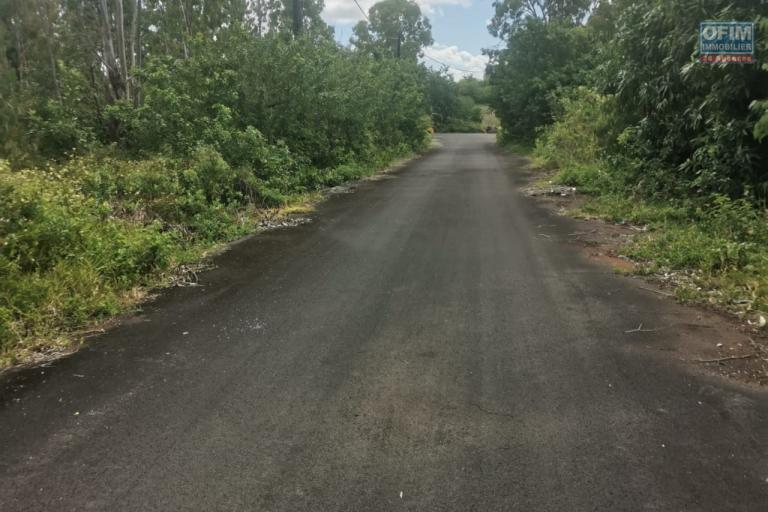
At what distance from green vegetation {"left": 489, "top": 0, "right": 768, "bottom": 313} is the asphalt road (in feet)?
3.78

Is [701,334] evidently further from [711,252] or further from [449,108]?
[449,108]

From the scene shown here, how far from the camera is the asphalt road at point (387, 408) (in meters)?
2.86

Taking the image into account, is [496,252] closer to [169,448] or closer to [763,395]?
[763,395]

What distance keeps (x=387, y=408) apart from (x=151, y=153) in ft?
29.8

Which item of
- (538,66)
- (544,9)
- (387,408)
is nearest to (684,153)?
(387,408)

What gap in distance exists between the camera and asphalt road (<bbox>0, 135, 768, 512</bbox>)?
9.38 ft

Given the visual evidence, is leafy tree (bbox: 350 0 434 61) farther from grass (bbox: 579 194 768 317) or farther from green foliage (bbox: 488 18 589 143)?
grass (bbox: 579 194 768 317)

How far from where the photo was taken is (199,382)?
4066mm

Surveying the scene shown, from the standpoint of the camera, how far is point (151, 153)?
35.9ft

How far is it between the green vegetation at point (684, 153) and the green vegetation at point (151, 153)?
19.5ft

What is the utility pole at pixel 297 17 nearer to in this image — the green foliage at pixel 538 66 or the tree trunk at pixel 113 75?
the tree trunk at pixel 113 75

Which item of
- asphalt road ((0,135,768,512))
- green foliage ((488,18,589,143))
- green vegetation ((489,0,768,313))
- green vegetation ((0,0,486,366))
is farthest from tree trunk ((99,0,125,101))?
green foliage ((488,18,589,143))

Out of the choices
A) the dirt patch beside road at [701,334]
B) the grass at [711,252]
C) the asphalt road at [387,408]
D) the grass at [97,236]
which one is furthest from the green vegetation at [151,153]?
the grass at [711,252]

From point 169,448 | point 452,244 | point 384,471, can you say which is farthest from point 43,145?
point 384,471
